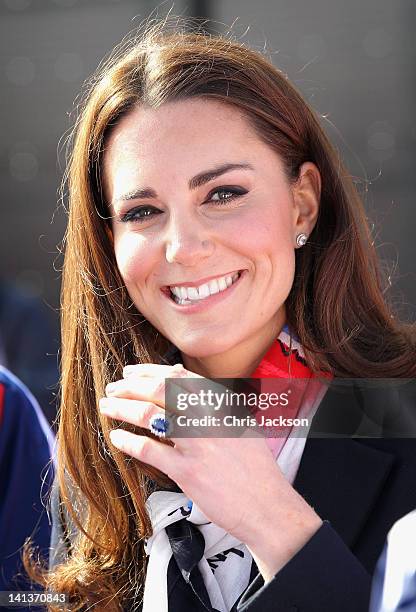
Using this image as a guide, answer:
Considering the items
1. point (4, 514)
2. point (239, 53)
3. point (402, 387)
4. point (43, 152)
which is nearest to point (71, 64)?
point (43, 152)

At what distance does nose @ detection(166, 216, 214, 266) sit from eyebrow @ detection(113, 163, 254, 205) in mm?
62

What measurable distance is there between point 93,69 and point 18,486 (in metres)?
1.32

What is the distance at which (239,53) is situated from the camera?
1.68 m

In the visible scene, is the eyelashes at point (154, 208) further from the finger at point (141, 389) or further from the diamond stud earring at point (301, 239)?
the finger at point (141, 389)

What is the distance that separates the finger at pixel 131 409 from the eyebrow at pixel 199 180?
391mm

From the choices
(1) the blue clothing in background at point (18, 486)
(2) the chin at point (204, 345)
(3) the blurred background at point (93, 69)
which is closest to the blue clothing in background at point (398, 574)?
(2) the chin at point (204, 345)

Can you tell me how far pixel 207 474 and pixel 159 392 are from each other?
14cm

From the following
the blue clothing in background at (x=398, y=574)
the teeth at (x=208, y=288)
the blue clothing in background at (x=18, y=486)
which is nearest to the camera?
the blue clothing in background at (x=398, y=574)

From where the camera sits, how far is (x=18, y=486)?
1.92 meters

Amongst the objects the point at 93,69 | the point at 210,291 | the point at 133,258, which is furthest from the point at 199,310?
the point at 93,69

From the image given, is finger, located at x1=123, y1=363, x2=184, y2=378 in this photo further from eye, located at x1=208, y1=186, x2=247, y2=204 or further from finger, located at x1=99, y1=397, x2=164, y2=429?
eye, located at x1=208, y1=186, x2=247, y2=204

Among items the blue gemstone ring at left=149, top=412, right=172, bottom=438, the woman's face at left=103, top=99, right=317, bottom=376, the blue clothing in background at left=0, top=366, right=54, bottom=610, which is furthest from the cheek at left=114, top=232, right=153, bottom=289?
the blue clothing in background at left=0, top=366, right=54, bottom=610

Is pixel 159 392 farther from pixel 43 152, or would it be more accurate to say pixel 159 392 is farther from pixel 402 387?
pixel 43 152

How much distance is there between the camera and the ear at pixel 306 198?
1.69 m
